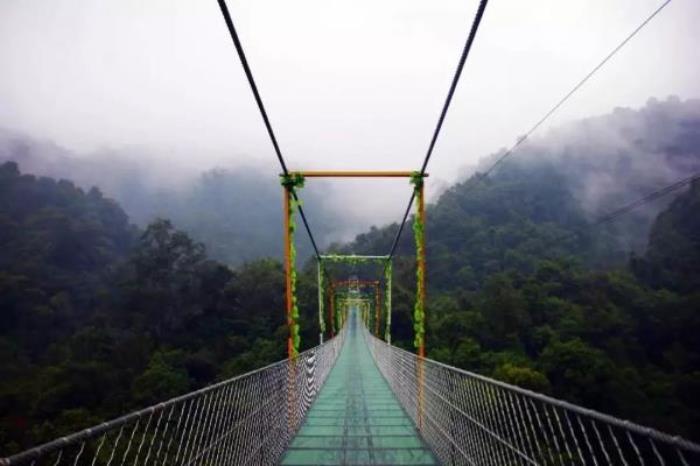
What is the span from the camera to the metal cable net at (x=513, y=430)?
1180mm

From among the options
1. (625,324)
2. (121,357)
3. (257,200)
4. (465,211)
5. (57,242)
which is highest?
(257,200)

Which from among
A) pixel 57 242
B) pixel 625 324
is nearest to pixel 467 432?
pixel 625 324

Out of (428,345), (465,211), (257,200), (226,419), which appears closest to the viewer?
(226,419)

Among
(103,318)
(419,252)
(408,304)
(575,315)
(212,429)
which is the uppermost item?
(408,304)

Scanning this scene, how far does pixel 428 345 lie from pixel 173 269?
2023 centimetres

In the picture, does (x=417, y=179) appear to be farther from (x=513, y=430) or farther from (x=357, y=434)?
(x=513, y=430)

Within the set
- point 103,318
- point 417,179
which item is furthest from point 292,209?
point 103,318

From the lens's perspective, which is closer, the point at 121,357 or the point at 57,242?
the point at 121,357

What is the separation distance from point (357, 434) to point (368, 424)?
0.46 metres

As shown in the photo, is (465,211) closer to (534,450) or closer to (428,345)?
(428,345)

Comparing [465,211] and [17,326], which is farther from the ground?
[465,211]

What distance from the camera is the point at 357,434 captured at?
13.4 ft

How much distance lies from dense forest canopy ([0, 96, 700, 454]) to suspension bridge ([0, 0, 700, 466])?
14.1 m

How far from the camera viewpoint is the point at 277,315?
30344mm
